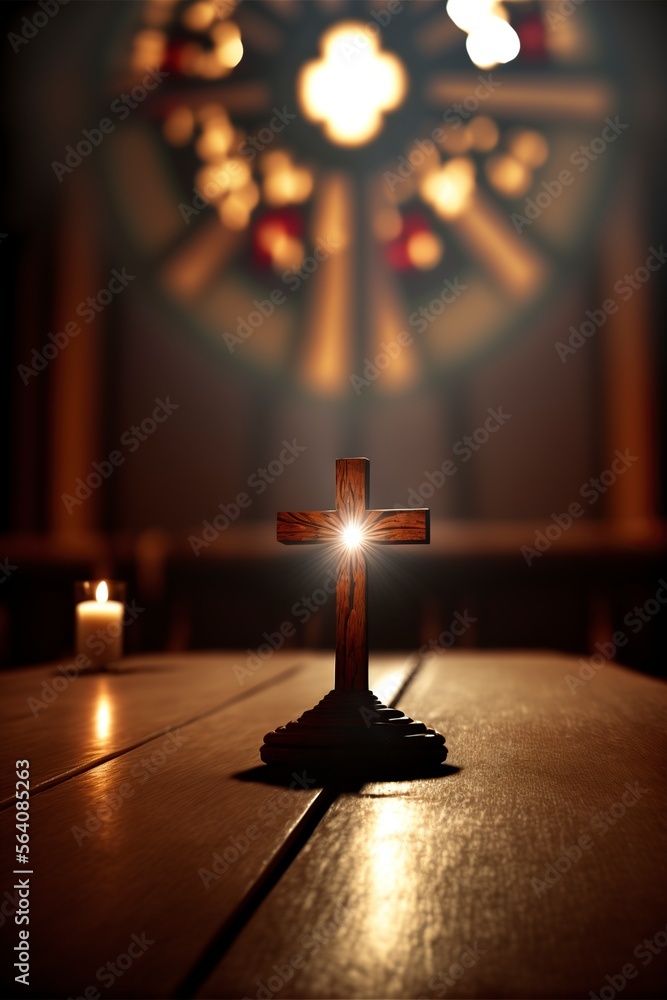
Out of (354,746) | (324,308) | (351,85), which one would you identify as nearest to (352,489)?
(354,746)

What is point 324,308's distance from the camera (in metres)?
3.60

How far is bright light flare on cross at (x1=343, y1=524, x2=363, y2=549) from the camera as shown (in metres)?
0.82

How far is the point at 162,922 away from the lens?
0.39 m

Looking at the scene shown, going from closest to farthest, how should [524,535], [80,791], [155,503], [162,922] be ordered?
[162,922]
[80,791]
[524,535]
[155,503]

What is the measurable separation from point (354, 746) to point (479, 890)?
0.31m

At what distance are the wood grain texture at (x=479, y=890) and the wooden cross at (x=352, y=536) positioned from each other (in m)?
0.12

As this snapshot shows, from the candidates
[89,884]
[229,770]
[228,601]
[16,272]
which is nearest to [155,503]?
[228,601]

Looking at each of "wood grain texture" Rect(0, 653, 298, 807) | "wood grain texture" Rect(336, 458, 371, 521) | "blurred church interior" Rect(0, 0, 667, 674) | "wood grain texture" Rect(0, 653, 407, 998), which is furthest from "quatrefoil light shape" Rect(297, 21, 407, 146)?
"wood grain texture" Rect(0, 653, 407, 998)

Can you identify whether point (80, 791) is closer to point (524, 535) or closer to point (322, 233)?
point (524, 535)

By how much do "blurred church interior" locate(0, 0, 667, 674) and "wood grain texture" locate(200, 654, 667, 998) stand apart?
2.55m

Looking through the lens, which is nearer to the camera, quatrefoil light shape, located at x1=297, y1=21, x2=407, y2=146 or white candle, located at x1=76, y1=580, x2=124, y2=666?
white candle, located at x1=76, y1=580, x2=124, y2=666

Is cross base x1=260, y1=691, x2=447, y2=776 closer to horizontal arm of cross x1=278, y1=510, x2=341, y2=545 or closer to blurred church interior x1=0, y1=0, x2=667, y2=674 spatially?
horizontal arm of cross x1=278, y1=510, x2=341, y2=545

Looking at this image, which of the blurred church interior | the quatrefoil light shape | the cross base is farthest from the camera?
the quatrefoil light shape

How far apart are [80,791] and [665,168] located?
3506 millimetres
